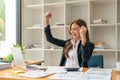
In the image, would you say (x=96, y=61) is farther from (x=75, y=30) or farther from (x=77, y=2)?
(x=77, y=2)

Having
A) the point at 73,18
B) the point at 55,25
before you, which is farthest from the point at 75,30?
the point at 73,18

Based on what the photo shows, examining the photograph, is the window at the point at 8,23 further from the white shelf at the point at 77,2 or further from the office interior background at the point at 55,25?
the white shelf at the point at 77,2

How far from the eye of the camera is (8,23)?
160 inches

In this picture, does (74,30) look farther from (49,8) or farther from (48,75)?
(49,8)

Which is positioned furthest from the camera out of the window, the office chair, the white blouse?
the window

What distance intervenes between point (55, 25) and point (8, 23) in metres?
1.05

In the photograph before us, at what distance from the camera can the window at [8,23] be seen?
3.90 m

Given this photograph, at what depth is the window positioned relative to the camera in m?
3.90

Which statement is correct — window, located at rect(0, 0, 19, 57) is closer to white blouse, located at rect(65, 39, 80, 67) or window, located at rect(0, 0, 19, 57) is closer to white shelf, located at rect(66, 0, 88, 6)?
white shelf, located at rect(66, 0, 88, 6)

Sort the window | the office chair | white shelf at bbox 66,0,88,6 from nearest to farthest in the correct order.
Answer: the office chair
white shelf at bbox 66,0,88,6
the window

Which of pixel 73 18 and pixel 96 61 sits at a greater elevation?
pixel 73 18

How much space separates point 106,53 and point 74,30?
1525 millimetres

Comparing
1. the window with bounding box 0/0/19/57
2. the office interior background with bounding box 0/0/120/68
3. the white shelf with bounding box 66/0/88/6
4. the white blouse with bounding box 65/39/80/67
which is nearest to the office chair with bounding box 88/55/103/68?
the white blouse with bounding box 65/39/80/67

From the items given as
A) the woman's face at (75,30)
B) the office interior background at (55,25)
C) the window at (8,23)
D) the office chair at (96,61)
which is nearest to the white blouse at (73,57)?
the woman's face at (75,30)
